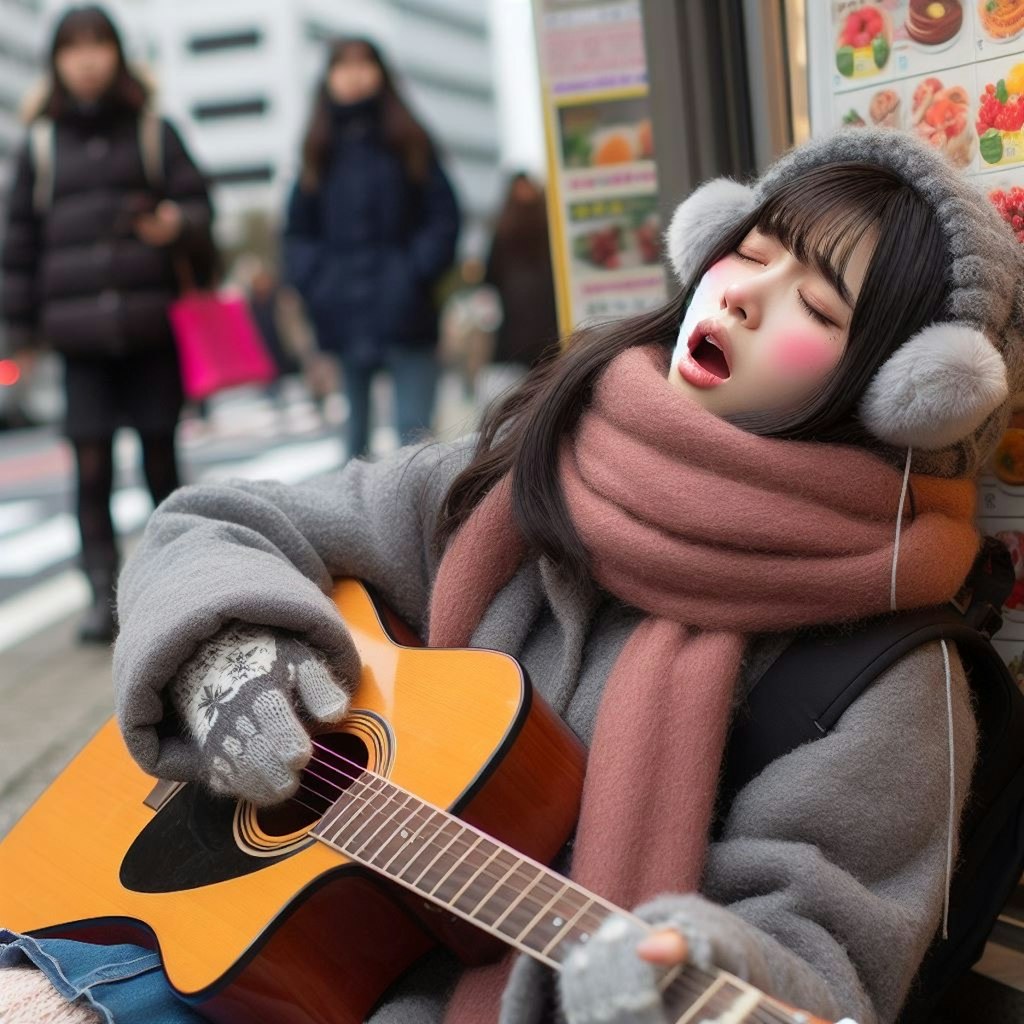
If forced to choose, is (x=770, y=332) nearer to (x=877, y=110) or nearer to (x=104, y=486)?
(x=877, y=110)

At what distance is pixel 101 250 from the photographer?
4074mm

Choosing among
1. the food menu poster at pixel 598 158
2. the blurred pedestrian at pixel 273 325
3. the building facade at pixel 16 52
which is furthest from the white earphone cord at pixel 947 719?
the building facade at pixel 16 52

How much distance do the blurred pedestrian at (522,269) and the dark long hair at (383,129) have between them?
1582mm

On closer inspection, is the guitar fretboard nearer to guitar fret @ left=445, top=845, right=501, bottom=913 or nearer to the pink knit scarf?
guitar fret @ left=445, top=845, right=501, bottom=913

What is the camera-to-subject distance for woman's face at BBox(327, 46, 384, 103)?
470cm

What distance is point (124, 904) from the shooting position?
5.13 ft

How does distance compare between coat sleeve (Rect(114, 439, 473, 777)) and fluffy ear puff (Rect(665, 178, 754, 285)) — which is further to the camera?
fluffy ear puff (Rect(665, 178, 754, 285))

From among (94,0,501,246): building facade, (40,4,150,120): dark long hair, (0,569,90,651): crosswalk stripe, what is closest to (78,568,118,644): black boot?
(0,569,90,651): crosswalk stripe

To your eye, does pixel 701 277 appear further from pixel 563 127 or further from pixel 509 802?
pixel 563 127

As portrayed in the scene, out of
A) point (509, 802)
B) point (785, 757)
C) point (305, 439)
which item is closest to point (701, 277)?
point (785, 757)

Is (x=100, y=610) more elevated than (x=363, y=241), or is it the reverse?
(x=363, y=241)

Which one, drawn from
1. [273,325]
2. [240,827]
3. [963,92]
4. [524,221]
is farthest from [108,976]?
[273,325]

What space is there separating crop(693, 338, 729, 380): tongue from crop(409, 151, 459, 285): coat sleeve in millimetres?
3315

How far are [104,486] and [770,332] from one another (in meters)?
3.13
